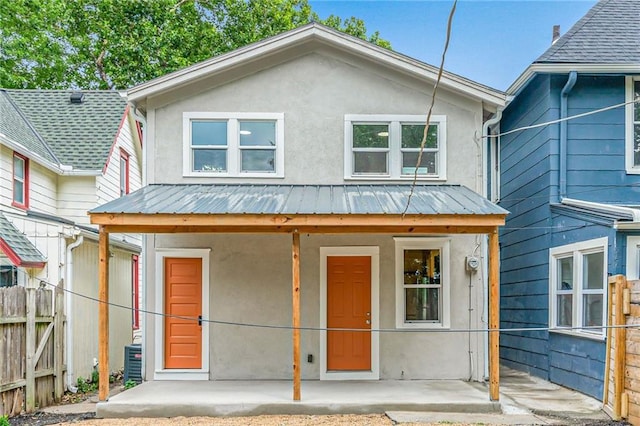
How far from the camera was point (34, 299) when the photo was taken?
7668 millimetres

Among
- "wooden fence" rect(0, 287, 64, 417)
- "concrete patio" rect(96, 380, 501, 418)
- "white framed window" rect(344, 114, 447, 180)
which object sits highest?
"white framed window" rect(344, 114, 447, 180)

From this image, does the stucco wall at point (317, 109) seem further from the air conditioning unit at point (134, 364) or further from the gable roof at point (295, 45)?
the air conditioning unit at point (134, 364)

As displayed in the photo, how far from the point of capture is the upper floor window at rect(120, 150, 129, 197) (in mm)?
13666

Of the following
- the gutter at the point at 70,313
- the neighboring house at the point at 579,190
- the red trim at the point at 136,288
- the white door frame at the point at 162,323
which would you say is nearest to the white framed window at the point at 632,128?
the neighboring house at the point at 579,190

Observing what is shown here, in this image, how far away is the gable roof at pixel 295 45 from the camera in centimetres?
897

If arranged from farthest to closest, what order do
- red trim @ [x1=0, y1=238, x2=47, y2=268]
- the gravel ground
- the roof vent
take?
the roof vent → red trim @ [x1=0, y1=238, x2=47, y2=268] → the gravel ground

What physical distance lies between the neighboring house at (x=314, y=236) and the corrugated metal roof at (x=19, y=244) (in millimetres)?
1741

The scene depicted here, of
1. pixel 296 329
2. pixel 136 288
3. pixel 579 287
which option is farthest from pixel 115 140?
pixel 579 287

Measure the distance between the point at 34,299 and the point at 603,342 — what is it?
8058 millimetres

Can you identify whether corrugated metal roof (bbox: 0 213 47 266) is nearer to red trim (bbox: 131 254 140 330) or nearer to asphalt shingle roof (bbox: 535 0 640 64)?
red trim (bbox: 131 254 140 330)

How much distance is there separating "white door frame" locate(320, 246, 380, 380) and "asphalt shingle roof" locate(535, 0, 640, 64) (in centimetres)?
443

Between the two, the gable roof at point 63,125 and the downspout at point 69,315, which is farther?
the gable roof at point 63,125

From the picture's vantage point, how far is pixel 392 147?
9289 millimetres

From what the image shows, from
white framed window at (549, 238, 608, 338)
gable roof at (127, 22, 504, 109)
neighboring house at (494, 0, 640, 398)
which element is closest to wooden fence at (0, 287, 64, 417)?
gable roof at (127, 22, 504, 109)
